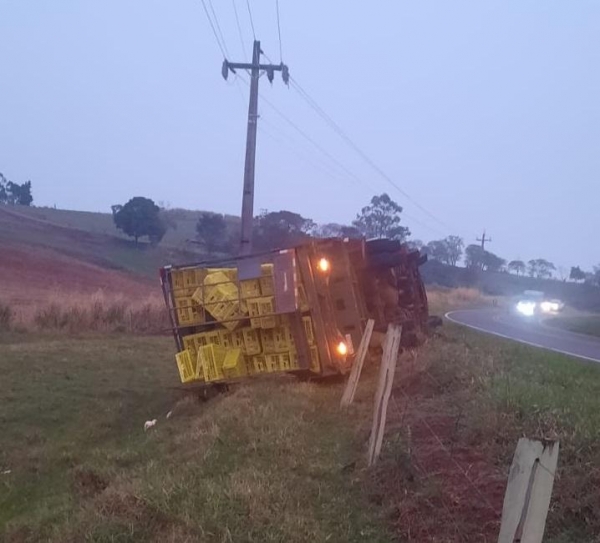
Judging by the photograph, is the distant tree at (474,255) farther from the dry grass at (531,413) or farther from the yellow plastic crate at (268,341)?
the dry grass at (531,413)

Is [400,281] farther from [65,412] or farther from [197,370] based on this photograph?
[65,412]

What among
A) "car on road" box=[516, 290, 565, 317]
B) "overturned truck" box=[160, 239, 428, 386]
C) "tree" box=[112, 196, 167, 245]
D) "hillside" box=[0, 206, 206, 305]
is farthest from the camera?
"tree" box=[112, 196, 167, 245]

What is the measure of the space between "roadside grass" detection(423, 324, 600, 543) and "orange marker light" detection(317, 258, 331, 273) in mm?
2213

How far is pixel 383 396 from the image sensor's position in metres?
7.99

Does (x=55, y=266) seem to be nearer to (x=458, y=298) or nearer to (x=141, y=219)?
(x=141, y=219)

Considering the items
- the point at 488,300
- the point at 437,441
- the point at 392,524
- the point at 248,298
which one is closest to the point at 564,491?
the point at 392,524

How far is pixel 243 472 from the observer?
768 cm

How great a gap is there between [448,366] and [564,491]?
5388 mm

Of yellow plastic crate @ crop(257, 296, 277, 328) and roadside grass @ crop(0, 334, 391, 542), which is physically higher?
yellow plastic crate @ crop(257, 296, 277, 328)

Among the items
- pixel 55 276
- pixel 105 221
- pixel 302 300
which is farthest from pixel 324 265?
pixel 105 221

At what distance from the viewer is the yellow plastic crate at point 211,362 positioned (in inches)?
519

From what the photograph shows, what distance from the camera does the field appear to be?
6.44m

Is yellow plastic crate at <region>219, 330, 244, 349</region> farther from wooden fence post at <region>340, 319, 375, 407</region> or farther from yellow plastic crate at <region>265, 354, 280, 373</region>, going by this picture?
wooden fence post at <region>340, 319, 375, 407</region>

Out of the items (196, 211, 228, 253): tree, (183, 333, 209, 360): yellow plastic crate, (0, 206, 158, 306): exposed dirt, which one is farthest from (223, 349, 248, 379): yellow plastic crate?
(196, 211, 228, 253): tree
